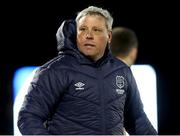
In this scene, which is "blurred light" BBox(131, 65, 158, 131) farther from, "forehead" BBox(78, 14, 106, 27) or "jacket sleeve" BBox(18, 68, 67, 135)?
"jacket sleeve" BBox(18, 68, 67, 135)

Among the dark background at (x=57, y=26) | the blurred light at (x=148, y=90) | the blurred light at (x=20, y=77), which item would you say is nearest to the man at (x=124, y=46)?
the blurred light at (x=148, y=90)

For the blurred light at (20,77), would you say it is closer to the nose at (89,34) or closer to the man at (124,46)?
the man at (124,46)

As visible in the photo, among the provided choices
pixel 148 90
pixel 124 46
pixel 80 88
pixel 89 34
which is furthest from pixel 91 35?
pixel 148 90

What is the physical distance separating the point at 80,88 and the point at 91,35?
0.28 m

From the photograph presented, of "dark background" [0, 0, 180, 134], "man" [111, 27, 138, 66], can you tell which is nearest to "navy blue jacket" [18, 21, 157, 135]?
"man" [111, 27, 138, 66]

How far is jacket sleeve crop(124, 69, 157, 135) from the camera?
10.9 feet

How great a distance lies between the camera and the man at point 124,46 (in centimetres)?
407

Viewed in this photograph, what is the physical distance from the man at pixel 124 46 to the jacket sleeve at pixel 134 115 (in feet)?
2.36

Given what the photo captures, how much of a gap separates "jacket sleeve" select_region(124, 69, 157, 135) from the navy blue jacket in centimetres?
12

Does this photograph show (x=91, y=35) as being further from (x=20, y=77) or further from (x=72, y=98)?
(x=20, y=77)

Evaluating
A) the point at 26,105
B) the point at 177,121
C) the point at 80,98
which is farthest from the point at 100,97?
the point at 177,121

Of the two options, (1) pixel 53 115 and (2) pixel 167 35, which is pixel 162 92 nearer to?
(2) pixel 167 35

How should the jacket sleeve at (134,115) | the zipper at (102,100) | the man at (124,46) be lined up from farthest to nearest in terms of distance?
the man at (124,46) < the jacket sleeve at (134,115) < the zipper at (102,100)

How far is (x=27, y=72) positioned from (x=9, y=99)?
48 cm
